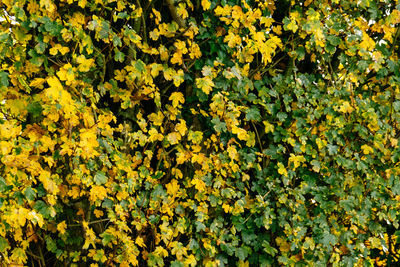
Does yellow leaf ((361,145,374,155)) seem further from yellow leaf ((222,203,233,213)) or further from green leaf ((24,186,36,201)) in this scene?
green leaf ((24,186,36,201))

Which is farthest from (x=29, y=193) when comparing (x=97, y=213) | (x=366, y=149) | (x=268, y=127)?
(x=366, y=149)

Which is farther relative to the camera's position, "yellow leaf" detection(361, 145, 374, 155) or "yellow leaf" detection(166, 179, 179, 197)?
"yellow leaf" detection(361, 145, 374, 155)

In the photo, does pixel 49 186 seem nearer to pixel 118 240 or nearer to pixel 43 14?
pixel 118 240

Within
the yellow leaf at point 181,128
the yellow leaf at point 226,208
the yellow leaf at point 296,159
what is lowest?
the yellow leaf at point 226,208

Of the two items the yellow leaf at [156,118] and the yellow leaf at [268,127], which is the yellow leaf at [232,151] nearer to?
the yellow leaf at [268,127]

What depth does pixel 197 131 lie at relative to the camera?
3596 millimetres

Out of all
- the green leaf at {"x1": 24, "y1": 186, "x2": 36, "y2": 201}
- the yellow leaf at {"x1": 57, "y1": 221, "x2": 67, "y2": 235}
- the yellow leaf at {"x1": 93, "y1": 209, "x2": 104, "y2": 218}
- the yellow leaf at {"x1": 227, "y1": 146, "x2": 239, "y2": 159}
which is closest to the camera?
the green leaf at {"x1": 24, "y1": 186, "x2": 36, "y2": 201}

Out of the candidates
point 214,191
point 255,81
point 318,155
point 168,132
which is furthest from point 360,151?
point 168,132

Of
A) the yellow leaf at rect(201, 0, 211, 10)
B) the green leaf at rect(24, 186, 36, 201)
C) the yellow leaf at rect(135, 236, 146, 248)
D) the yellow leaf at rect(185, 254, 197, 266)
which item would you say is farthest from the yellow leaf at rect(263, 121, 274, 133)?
the green leaf at rect(24, 186, 36, 201)

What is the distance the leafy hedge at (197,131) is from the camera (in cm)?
313

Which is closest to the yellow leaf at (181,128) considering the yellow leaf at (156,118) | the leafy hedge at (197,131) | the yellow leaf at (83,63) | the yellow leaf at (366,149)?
the leafy hedge at (197,131)

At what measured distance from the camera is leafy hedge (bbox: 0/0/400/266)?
10.3ft

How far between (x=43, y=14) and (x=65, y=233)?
62.3 inches

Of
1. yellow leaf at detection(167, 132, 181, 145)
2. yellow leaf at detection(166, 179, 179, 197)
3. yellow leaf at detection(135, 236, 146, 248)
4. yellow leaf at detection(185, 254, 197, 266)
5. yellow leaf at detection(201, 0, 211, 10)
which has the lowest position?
yellow leaf at detection(185, 254, 197, 266)
